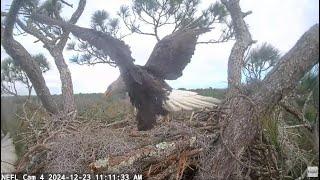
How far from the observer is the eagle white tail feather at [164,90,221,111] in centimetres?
420

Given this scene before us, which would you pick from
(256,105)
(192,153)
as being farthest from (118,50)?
(256,105)

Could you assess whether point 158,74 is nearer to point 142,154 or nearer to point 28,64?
point 28,64

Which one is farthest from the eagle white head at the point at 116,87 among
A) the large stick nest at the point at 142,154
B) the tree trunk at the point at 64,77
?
the large stick nest at the point at 142,154

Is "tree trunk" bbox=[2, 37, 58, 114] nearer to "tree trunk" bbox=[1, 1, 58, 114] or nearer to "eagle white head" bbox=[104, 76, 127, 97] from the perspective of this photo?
"tree trunk" bbox=[1, 1, 58, 114]

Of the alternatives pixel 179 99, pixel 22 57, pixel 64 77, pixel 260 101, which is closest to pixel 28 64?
pixel 22 57

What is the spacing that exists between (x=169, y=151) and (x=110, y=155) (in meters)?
0.39

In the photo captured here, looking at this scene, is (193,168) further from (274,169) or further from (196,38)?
(196,38)

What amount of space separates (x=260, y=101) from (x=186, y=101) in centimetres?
204

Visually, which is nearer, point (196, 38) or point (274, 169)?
point (274, 169)

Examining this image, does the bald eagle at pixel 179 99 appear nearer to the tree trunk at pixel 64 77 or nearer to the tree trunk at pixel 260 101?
the tree trunk at pixel 64 77

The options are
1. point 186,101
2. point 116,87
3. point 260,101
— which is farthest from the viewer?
point 116,87

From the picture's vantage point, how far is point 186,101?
4.45 m

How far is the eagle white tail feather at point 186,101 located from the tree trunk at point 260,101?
1.44 metres

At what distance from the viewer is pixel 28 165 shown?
3.04m
